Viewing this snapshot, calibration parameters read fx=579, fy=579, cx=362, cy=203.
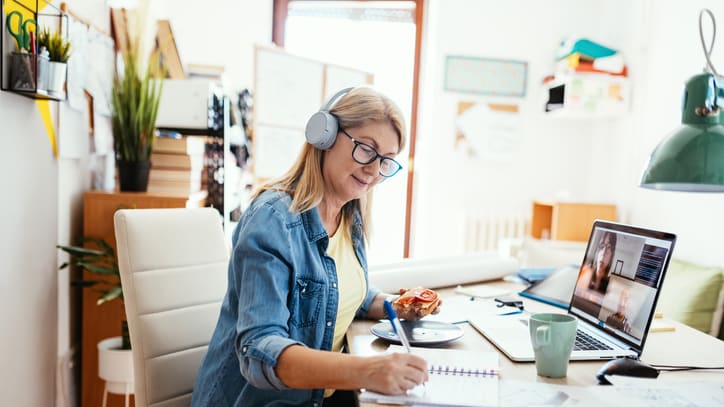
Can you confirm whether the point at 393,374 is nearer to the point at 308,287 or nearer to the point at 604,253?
the point at 308,287

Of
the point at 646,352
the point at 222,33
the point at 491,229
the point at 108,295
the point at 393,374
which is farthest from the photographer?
the point at 491,229

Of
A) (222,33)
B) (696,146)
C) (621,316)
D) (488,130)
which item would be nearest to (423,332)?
(621,316)

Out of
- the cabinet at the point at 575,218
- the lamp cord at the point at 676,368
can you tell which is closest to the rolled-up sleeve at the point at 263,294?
the lamp cord at the point at 676,368

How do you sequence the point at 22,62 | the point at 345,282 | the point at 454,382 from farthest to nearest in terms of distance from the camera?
the point at 22,62 < the point at 345,282 < the point at 454,382

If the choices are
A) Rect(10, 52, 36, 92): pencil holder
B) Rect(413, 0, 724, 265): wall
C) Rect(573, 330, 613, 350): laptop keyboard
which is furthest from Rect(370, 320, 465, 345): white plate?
Rect(413, 0, 724, 265): wall

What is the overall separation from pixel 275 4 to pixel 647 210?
9.54 feet

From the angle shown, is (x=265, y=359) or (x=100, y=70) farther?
(x=100, y=70)

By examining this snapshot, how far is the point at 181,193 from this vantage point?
92.4 inches

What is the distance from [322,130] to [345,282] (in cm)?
36

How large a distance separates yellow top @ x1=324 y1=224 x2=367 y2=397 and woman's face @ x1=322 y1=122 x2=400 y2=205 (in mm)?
146

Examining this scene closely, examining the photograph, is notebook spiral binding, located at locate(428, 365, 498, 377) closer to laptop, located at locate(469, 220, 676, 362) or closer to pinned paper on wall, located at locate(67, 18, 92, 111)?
laptop, located at locate(469, 220, 676, 362)

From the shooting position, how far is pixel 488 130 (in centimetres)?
409

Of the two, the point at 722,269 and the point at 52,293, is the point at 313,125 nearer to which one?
the point at 52,293

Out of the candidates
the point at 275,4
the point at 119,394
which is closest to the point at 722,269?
the point at 119,394
